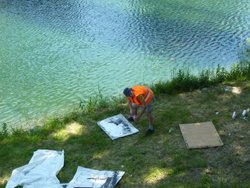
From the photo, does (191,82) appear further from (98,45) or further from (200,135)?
(98,45)

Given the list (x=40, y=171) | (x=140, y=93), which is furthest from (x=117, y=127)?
(x=40, y=171)

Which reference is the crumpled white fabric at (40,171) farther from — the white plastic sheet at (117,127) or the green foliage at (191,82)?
the green foliage at (191,82)

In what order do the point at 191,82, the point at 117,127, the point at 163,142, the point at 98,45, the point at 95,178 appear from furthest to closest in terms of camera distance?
the point at 98,45 → the point at 191,82 → the point at 117,127 → the point at 163,142 → the point at 95,178

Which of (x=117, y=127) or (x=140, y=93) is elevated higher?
(x=140, y=93)

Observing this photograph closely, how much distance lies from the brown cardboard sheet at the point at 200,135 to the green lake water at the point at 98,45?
2.11m

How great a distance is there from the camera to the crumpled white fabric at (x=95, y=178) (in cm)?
408

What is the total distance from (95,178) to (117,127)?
1.04m

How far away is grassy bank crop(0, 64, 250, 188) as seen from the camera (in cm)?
414

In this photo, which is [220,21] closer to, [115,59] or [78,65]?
[115,59]

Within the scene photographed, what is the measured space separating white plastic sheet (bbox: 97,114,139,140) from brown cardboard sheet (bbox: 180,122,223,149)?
0.66m

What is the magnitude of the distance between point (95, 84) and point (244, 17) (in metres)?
5.58

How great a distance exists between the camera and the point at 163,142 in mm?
4727

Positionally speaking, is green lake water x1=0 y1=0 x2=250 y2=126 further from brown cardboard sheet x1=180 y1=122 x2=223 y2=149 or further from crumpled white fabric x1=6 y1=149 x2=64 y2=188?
brown cardboard sheet x1=180 y1=122 x2=223 y2=149

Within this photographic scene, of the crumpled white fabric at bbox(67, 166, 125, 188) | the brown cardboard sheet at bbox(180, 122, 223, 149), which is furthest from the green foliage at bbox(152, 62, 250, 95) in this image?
the crumpled white fabric at bbox(67, 166, 125, 188)
